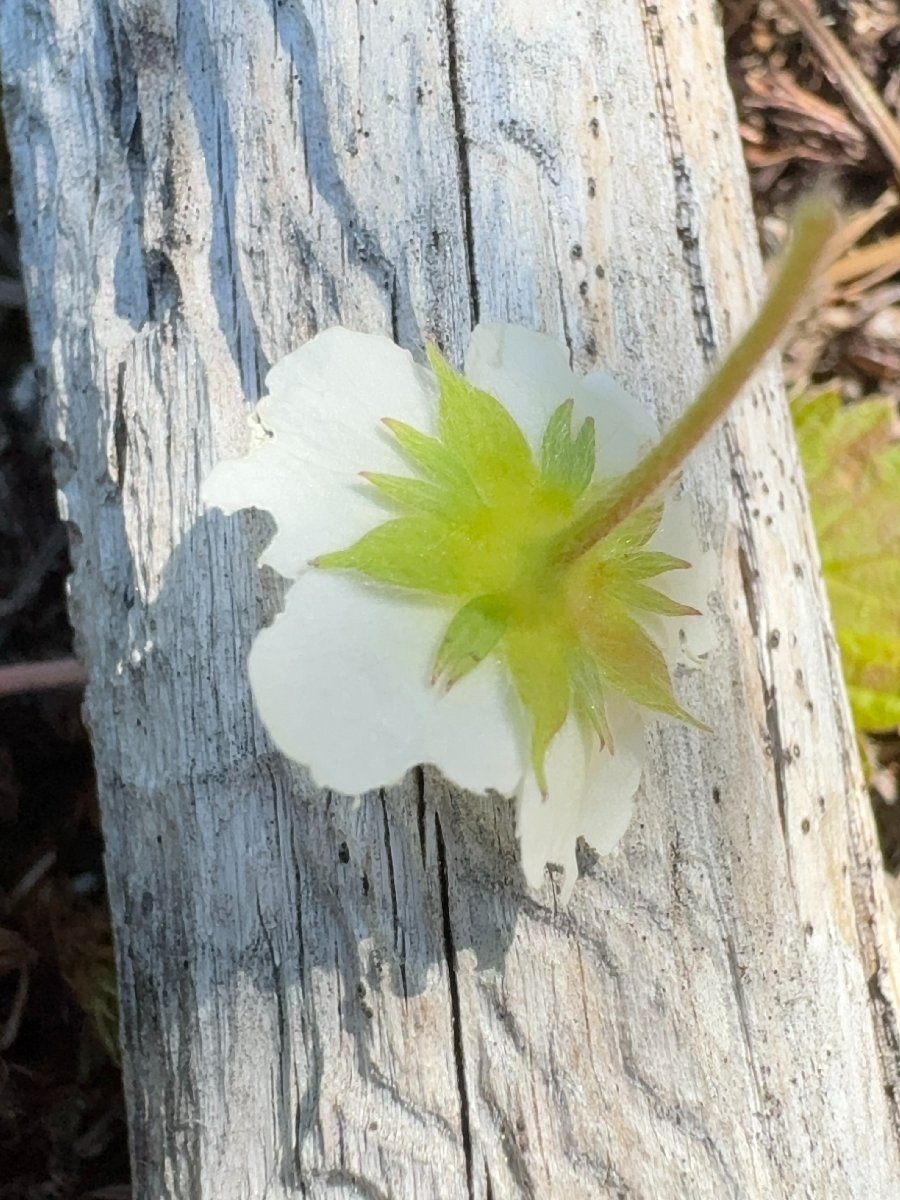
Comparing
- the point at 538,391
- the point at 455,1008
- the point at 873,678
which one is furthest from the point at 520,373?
the point at 873,678

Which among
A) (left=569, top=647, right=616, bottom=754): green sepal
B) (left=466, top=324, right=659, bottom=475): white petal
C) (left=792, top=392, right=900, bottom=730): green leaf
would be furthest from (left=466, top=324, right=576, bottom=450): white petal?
(left=792, top=392, right=900, bottom=730): green leaf

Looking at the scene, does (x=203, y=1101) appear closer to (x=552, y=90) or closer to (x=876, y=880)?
(x=876, y=880)

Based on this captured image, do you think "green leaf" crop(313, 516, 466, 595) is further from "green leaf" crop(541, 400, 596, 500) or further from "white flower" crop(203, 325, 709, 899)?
"green leaf" crop(541, 400, 596, 500)

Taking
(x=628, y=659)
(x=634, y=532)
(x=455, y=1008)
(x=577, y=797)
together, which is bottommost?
(x=455, y=1008)

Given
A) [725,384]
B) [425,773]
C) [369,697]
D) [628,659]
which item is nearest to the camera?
[725,384]

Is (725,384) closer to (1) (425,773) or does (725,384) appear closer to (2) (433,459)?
(2) (433,459)

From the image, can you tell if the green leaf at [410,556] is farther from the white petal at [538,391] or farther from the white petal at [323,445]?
the white petal at [538,391]
